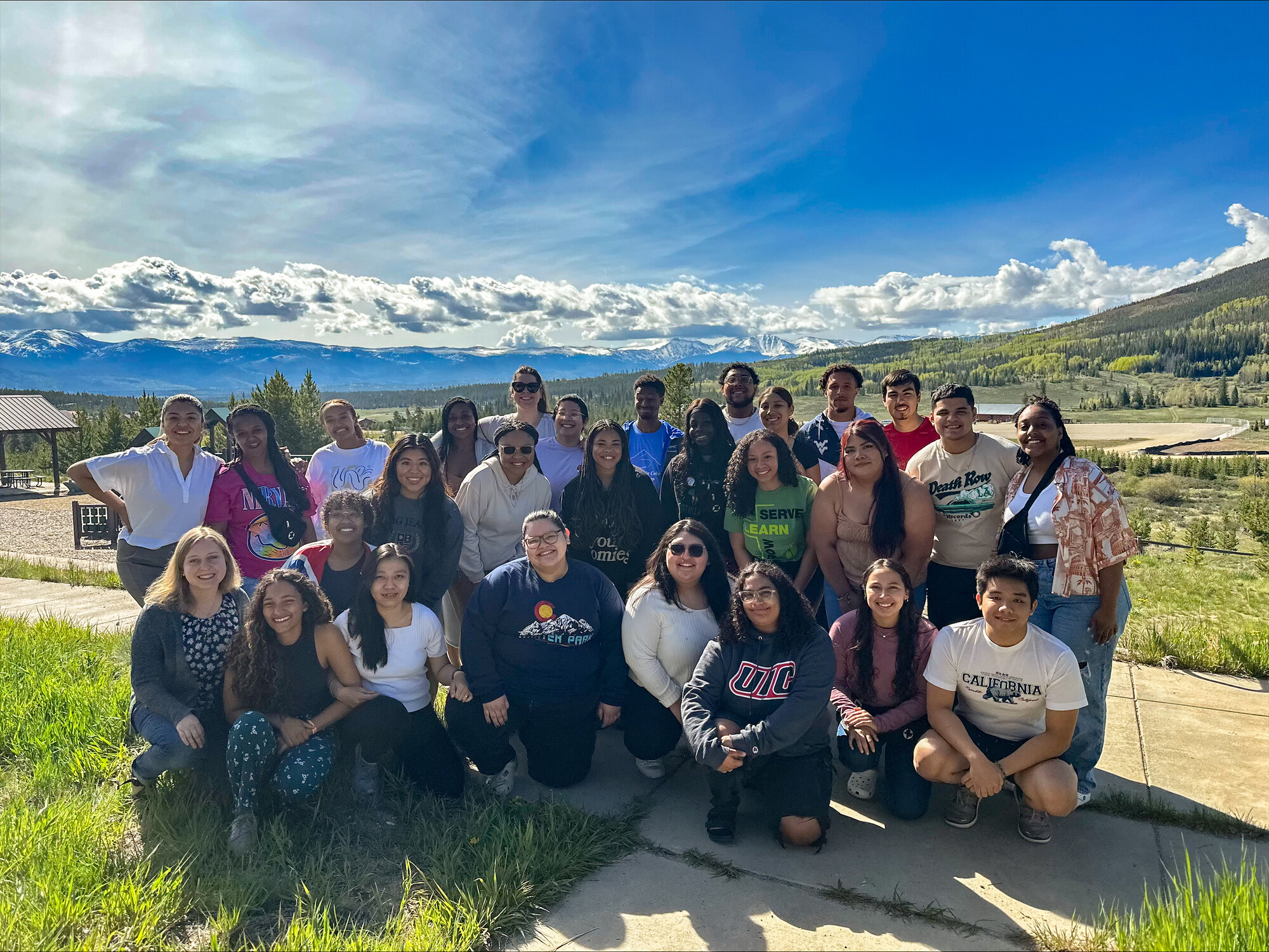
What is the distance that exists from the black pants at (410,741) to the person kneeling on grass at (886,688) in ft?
6.90

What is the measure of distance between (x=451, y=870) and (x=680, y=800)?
1.30 m

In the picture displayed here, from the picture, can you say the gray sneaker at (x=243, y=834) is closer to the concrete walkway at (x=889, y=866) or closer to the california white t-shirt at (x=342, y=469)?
the concrete walkway at (x=889, y=866)

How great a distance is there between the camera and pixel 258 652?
12.3 feet

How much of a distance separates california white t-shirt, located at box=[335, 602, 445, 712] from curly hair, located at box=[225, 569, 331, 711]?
0.34 metres

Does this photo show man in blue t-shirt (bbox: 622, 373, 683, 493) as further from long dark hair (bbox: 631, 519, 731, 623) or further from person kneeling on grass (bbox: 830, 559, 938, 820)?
person kneeling on grass (bbox: 830, 559, 938, 820)

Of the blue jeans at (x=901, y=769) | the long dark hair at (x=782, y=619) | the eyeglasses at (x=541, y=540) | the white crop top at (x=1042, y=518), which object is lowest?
the blue jeans at (x=901, y=769)

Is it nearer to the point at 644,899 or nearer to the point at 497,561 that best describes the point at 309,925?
the point at 644,899

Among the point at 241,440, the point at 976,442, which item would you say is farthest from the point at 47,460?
the point at 976,442

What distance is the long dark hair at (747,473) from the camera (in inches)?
181

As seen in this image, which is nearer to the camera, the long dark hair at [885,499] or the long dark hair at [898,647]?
the long dark hair at [898,647]

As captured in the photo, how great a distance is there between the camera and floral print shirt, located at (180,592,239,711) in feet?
12.7

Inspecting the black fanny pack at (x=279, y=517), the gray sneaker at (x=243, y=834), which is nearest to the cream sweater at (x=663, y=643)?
→ the gray sneaker at (x=243, y=834)

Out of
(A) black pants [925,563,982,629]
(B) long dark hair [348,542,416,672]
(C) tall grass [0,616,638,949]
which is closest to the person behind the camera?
(C) tall grass [0,616,638,949]

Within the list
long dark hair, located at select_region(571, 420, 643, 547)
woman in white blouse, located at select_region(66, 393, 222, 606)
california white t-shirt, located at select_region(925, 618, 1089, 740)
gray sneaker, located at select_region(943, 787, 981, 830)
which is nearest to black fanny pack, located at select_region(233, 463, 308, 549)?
woman in white blouse, located at select_region(66, 393, 222, 606)
